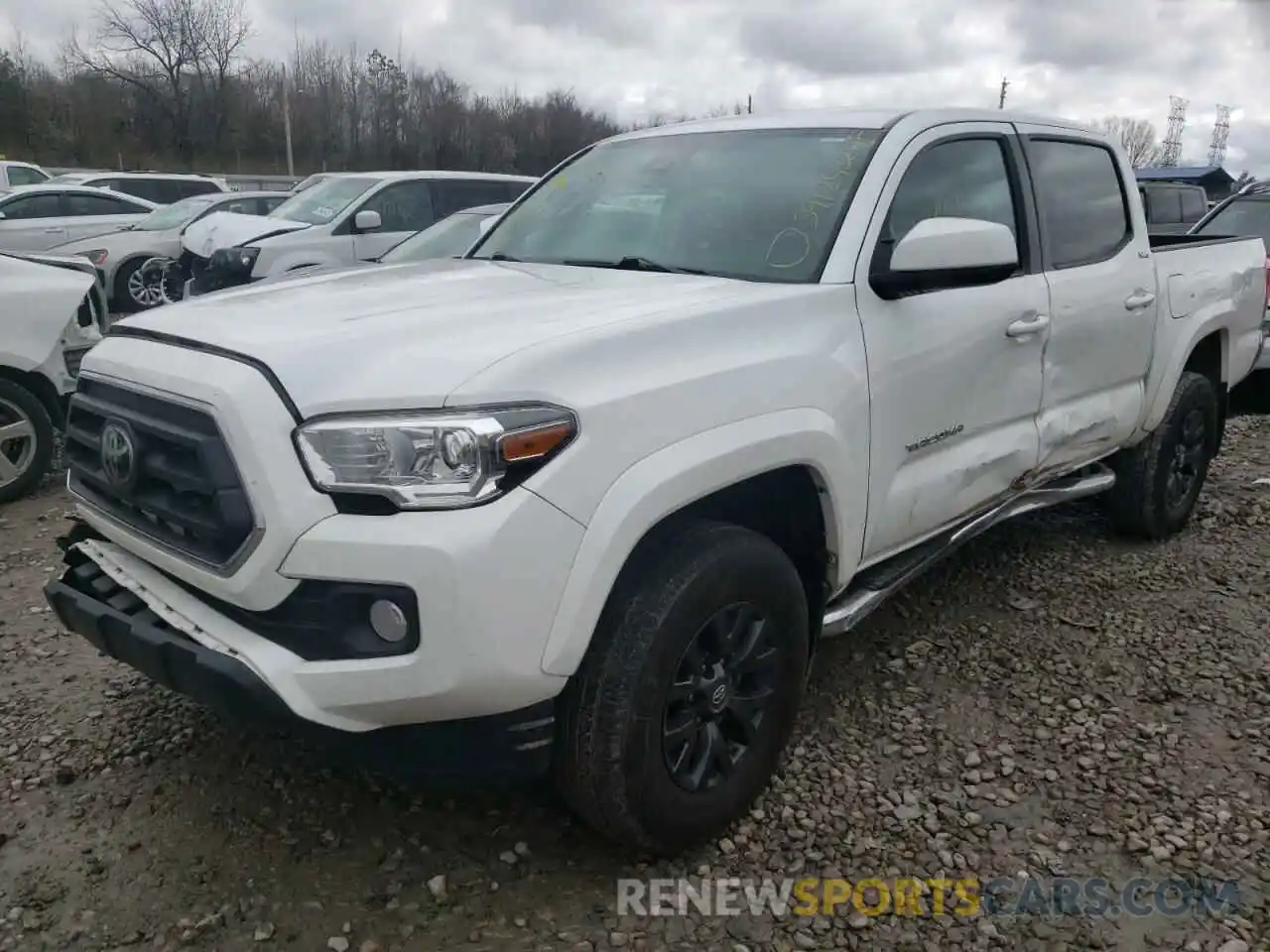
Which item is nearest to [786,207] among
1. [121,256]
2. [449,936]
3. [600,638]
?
[600,638]

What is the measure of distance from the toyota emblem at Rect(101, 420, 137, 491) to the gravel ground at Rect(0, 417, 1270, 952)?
31.3 inches

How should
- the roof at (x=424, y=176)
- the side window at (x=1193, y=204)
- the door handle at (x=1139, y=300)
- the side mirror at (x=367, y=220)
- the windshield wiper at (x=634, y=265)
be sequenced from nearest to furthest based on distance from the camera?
the windshield wiper at (x=634, y=265) → the door handle at (x=1139, y=300) → the side mirror at (x=367, y=220) → the roof at (x=424, y=176) → the side window at (x=1193, y=204)

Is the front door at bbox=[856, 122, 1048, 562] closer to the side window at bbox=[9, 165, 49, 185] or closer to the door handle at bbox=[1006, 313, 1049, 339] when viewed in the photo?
the door handle at bbox=[1006, 313, 1049, 339]

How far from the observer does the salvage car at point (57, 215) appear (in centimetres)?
1256

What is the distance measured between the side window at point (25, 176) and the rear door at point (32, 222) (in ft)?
16.6

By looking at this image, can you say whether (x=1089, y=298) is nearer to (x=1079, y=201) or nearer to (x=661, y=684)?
(x=1079, y=201)

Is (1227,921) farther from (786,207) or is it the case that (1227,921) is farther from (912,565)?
(786,207)

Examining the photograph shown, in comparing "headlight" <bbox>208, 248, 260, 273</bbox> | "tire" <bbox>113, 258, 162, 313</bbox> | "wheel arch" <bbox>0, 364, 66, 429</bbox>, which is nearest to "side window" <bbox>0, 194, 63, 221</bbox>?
"tire" <bbox>113, 258, 162, 313</bbox>

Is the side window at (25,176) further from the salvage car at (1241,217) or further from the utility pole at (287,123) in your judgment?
the utility pole at (287,123)

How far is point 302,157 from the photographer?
167 ft

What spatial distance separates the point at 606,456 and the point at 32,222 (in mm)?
13293

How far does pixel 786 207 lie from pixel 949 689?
1714mm

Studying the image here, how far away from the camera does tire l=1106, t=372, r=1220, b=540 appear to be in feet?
15.0

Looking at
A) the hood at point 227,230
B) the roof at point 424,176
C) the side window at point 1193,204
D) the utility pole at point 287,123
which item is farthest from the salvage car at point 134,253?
the utility pole at point 287,123
